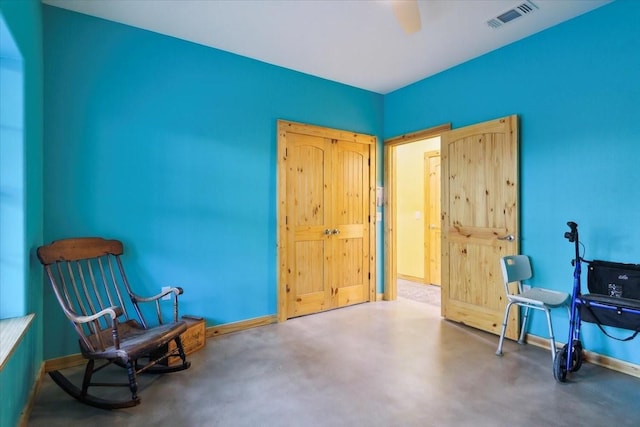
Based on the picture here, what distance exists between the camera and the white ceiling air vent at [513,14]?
2.69m

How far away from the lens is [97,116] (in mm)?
2840

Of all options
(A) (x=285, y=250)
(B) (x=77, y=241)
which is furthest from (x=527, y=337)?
(B) (x=77, y=241)

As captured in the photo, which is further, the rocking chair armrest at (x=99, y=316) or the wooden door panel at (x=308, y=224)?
the wooden door panel at (x=308, y=224)

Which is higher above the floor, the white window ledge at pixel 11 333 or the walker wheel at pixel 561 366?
the white window ledge at pixel 11 333

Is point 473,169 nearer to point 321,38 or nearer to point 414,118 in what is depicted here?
point 414,118

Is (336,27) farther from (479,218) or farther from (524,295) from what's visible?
(524,295)

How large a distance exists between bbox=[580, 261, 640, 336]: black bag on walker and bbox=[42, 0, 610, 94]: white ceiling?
6.84ft

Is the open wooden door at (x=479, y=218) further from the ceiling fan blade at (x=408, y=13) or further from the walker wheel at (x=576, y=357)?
the ceiling fan blade at (x=408, y=13)

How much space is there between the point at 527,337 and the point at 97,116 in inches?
169

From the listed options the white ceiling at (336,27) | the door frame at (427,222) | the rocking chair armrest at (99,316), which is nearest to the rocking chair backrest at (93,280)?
the rocking chair armrest at (99,316)

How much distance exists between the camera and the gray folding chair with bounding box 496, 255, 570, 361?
8.77 feet

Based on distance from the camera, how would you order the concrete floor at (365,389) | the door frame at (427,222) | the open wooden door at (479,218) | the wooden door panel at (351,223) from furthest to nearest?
1. the door frame at (427,222)
2. the wooden door panel at (351,223)
3. the open wooden door at (479,218)
4. the concrete floor at (365,389)

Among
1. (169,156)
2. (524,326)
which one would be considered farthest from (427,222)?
(169,156)

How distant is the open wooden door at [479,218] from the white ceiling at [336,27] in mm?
822
